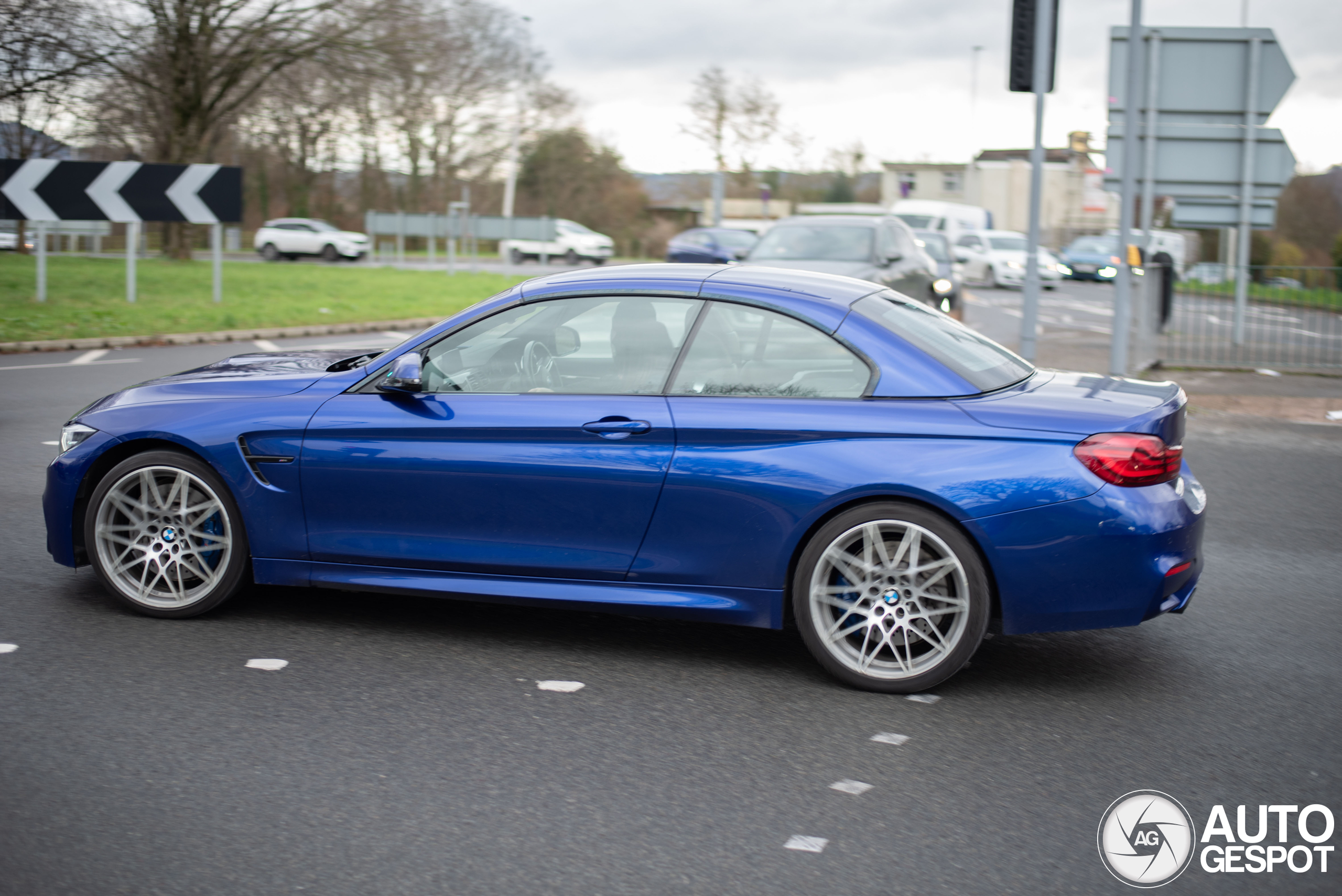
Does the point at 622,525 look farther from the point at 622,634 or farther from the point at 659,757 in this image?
the point at 659,757

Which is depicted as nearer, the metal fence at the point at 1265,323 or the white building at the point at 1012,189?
the metal fence at the point at 1265,323

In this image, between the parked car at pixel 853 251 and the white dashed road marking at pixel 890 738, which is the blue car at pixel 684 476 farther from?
the parked car at pixel 853 251

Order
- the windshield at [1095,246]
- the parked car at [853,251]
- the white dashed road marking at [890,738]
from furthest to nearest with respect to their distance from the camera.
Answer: the windshield at [1095,246] < the parked car at [853,251] < the white dashed road marking at [890,738]

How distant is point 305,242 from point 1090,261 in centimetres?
2676

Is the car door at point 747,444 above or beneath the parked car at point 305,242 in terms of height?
beneath

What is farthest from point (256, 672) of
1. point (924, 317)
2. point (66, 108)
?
point (66, 108)

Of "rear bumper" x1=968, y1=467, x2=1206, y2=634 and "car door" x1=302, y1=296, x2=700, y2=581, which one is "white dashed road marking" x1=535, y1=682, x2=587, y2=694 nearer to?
"car door" x1=302, y1=296, x2=700, y2=581

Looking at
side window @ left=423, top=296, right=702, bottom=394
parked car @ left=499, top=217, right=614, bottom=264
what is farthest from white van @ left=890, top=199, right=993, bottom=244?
side window @ left=423, top=296, right=702, bottom=394

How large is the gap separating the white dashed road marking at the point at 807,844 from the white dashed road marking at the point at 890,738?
718mm

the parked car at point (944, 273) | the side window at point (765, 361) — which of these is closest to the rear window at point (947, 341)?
the side window at point (765, 361)

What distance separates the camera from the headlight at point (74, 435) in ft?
16.6

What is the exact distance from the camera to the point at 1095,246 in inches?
1737

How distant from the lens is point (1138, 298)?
14.3 m

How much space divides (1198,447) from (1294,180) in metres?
48.7
